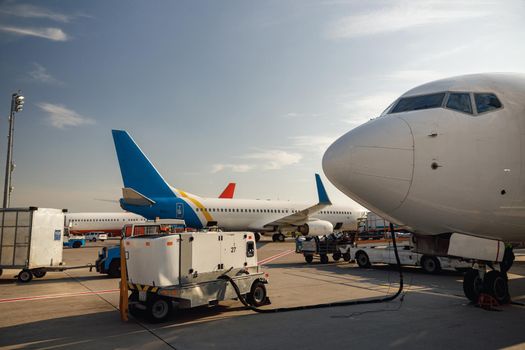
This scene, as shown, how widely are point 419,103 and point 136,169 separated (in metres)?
27.5

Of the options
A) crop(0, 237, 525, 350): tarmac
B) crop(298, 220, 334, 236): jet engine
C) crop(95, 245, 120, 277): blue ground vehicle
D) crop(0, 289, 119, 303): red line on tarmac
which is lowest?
crop(0, 237, 525, 350): tarmac

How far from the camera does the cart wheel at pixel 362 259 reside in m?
19.2

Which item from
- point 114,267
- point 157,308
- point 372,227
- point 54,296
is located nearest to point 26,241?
point 114,267

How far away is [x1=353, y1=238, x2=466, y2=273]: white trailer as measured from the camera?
15586 mm

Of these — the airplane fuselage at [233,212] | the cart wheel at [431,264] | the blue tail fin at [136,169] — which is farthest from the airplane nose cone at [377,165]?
the blue tail fin at [136,169]

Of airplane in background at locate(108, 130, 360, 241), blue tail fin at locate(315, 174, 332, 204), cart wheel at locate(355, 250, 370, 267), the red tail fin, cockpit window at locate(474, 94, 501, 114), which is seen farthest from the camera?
the red tail fin

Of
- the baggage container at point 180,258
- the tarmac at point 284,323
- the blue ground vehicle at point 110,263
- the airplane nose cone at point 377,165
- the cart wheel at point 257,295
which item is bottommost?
the tarmac at point 284,323

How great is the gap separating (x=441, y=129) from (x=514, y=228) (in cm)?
262

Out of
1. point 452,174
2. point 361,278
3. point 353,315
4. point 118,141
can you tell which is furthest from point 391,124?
point 118,141

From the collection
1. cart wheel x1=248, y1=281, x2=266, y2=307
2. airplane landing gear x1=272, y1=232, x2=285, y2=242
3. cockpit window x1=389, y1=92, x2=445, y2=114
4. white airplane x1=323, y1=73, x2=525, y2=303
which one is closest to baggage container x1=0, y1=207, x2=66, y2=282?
cart wheel x1=248, y1=281, x2=266, y2=307

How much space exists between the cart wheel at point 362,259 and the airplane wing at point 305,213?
63.2 ft

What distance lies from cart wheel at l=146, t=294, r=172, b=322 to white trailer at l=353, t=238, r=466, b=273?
9.98 metres

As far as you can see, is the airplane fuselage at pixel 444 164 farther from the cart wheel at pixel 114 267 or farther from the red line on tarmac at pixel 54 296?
the cart wheel at pixel 114 267

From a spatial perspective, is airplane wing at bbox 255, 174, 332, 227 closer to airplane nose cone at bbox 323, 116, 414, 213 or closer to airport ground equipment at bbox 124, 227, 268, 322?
airport ground equipment at bbox 124, 227, 268, 322
